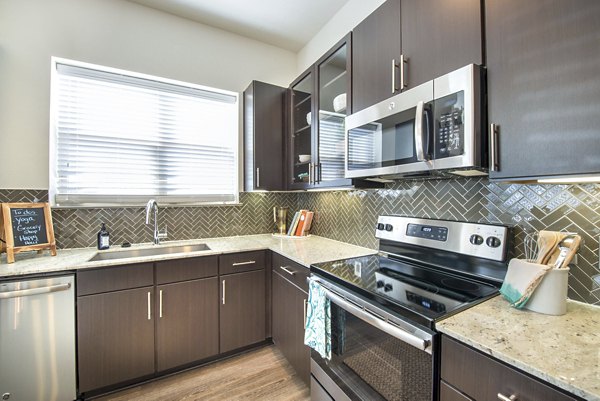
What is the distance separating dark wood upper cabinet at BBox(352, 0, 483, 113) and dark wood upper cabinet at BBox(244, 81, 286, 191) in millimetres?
1069

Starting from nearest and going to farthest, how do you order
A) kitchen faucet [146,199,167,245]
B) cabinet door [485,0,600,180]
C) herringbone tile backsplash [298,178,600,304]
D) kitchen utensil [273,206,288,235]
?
cabinet door [485,0,600,180] → herringbone tile backsplash [298,178,600,304] → kitchen faucet [146,199,167,245] → kitchen utensil [273,206,288,235]

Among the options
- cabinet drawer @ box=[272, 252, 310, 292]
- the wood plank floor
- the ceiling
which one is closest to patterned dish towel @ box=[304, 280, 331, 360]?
cabinet drawer @ box=[272, 252, 310, 292]

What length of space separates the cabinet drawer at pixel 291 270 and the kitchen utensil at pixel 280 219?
26.8 inches

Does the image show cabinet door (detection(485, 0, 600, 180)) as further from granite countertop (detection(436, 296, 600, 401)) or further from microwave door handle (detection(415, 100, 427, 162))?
granite countertop (detection(436, 296, 600, 401))

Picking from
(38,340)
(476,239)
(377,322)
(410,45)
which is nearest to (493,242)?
(476,239)

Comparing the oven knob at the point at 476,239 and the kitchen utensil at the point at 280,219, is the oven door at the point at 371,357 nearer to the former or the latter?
the oven knob at the point at 476,239

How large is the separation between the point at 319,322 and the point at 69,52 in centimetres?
272

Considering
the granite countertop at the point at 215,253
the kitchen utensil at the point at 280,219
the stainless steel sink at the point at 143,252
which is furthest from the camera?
the kitchen utensil at the point at 280,219

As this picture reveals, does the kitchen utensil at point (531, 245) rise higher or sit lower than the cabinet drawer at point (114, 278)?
higher

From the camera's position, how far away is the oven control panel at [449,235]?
1.18m

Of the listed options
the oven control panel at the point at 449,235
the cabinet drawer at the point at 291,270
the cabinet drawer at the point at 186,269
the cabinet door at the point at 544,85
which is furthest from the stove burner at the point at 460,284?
the cabinet drawer at the point at 186,269

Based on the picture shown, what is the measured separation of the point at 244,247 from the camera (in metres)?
2.12

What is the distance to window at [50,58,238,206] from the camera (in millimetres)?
2016

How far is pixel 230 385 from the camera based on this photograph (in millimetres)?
1784
